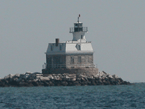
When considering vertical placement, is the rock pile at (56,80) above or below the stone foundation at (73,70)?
below

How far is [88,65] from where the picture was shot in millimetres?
72500

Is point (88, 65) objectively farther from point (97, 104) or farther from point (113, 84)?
point (97, 104)

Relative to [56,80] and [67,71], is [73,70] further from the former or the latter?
[56,80]

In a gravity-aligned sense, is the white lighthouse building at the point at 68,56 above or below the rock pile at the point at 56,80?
above

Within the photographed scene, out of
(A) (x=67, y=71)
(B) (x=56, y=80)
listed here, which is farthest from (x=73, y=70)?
(B) (x=56, y=80)

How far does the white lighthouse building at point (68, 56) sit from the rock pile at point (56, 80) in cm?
167

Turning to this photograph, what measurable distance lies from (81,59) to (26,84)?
8.88 metres

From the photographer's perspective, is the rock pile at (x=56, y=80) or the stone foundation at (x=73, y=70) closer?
the rock pile at (x=56, y=80)

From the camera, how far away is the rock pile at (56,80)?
6944 cm

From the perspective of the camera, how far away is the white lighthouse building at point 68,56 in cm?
7162

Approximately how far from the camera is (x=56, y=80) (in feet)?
227

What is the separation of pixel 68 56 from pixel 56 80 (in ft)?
14.6

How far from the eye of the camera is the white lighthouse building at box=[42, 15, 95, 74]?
71.6 metres

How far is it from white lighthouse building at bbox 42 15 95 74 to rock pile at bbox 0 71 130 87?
5.49 ft
